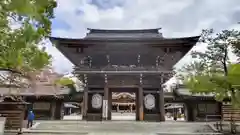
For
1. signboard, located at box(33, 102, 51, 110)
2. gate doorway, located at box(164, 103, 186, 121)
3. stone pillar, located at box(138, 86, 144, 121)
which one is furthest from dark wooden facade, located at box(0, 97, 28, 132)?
gate doorway, located at box(164, 103, 186, 121)

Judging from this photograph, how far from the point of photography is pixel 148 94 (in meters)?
22.6

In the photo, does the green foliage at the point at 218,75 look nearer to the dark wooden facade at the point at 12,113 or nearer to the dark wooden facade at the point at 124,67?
the dark wooden facade at the point at 124,67

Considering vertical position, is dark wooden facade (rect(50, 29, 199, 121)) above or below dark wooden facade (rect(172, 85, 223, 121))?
above

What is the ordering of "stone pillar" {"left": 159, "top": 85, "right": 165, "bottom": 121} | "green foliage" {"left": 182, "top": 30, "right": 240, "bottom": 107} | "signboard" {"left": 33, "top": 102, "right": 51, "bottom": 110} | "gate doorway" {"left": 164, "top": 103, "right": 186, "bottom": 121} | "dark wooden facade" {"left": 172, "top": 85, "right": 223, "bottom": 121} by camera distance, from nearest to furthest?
1. "green foliage" {"left": 182, "top": 30, "right": 240, "bottom": 107}
2. "stone pillar" {"left": 159, "top": 85, "right": 165, "bottom": 121}
3. "dark wooden facade" {"left": 172, "top": 85, "right": 223, "bottom": 121}
4. "signboard" {"left": 33, "top": 102, "right": 51, "bottom": 110}
5. "gate doorway" {"left": 164, "top": 103, "right": 186, "bottom": 121}

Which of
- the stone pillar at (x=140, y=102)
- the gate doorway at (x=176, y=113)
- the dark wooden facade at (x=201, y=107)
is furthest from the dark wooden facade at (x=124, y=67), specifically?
the gate doorway at (x=176, y=113)

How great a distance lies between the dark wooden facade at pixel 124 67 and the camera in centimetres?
2209

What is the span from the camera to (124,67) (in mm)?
22766

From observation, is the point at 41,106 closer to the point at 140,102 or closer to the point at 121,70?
the point at 121,70

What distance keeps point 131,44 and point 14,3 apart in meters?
20.8

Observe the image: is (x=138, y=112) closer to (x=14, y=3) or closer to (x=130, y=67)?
(x=130, y=67)

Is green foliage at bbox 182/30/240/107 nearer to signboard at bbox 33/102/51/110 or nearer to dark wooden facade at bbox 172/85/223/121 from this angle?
dark wooden facade at bbox 172/85/223/121

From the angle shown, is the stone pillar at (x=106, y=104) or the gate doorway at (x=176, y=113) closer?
the stone pillar at (x=106, y=104)

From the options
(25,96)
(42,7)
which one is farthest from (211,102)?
(42,7)

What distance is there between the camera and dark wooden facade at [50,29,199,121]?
2209 centimetres
